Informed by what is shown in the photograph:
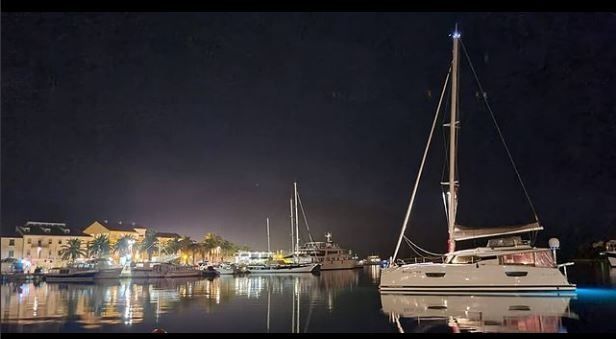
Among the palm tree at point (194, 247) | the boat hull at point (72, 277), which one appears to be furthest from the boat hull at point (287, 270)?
the palm tree at point (194, 247)

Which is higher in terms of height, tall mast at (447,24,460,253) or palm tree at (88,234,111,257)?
tall mast at (447,24,460,253)

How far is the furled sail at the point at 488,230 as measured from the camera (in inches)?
985

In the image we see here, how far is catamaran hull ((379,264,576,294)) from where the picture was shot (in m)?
24.0

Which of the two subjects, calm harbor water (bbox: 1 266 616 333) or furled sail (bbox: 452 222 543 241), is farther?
furled sail (bbox: 452 222 543 241)

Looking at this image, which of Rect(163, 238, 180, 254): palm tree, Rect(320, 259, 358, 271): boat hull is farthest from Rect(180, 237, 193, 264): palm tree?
Rect(320, 259, 358, 271): boat hull

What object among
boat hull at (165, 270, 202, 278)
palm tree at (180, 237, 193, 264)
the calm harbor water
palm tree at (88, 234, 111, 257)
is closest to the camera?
the calm harbor water

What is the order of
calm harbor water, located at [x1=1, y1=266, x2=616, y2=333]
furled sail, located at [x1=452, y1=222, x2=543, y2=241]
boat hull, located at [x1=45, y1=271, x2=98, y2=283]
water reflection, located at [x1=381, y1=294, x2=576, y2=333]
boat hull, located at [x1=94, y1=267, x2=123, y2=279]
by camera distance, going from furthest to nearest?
boat hull, located at [x1=94, y1=267, x2=123, y2=279], boat hull, located at [x1=45, y1=271, x2=98, y2=283], furled sail, located at [x1=452, y1=222, x2=543, y2=241], calm harbor water, located at [x1=1, y1=266, x2=616, y2=333], water reflection, located at [x1=381, y1=294, x2=576, y2=333]

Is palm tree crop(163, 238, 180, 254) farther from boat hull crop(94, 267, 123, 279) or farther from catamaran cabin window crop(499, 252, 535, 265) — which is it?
catamaran cabin window crop(499, 252, 535, 265)

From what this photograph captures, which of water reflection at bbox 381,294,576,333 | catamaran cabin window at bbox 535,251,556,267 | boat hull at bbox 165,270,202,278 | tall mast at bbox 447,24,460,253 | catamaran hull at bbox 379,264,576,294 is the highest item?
tall mast at bbox 447,24,460,253

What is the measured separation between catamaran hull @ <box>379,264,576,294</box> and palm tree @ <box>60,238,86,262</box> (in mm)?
68464

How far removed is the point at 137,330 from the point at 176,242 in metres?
90.4

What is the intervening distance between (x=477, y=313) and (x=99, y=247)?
81331 millimetres
